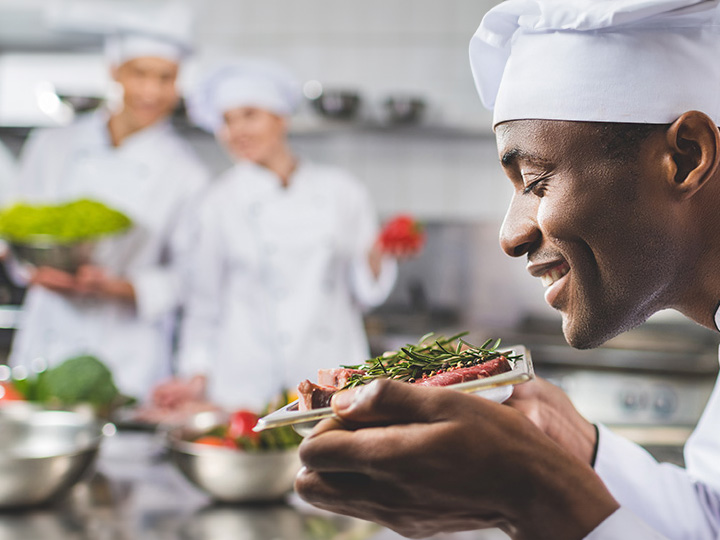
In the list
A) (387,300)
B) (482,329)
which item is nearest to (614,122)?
(482,329)

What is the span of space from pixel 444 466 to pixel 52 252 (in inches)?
79.0

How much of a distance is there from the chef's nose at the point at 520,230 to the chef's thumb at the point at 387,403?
199 mm

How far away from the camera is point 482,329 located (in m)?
4.13

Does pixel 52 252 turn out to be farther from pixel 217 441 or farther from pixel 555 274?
pixel 555 274

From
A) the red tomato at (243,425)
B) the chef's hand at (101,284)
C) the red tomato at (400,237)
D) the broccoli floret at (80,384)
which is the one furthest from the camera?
the red tomato at (400,237)

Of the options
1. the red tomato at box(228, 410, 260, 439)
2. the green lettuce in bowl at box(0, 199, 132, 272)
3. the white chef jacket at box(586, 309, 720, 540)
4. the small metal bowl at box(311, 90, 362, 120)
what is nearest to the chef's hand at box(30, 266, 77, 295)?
the green lettuce in bowl at box(0, 199, 132, 272)

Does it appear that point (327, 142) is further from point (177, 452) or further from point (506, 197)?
point (177, 452)

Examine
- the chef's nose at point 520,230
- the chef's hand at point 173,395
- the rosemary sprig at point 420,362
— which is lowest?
the chef's hand at point 173,395

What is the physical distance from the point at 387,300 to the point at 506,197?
0.92 metres

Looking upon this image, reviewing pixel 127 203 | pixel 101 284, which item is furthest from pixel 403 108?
pixel 101 284

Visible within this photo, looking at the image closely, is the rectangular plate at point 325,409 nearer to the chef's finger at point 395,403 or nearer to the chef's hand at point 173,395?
the chef's finger at point 395,403

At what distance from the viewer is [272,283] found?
286 centimetres

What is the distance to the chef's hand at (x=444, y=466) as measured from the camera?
606 millimetres

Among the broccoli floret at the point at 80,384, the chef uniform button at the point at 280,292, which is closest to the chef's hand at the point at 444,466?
the broccoli floret at the point at 80,384
